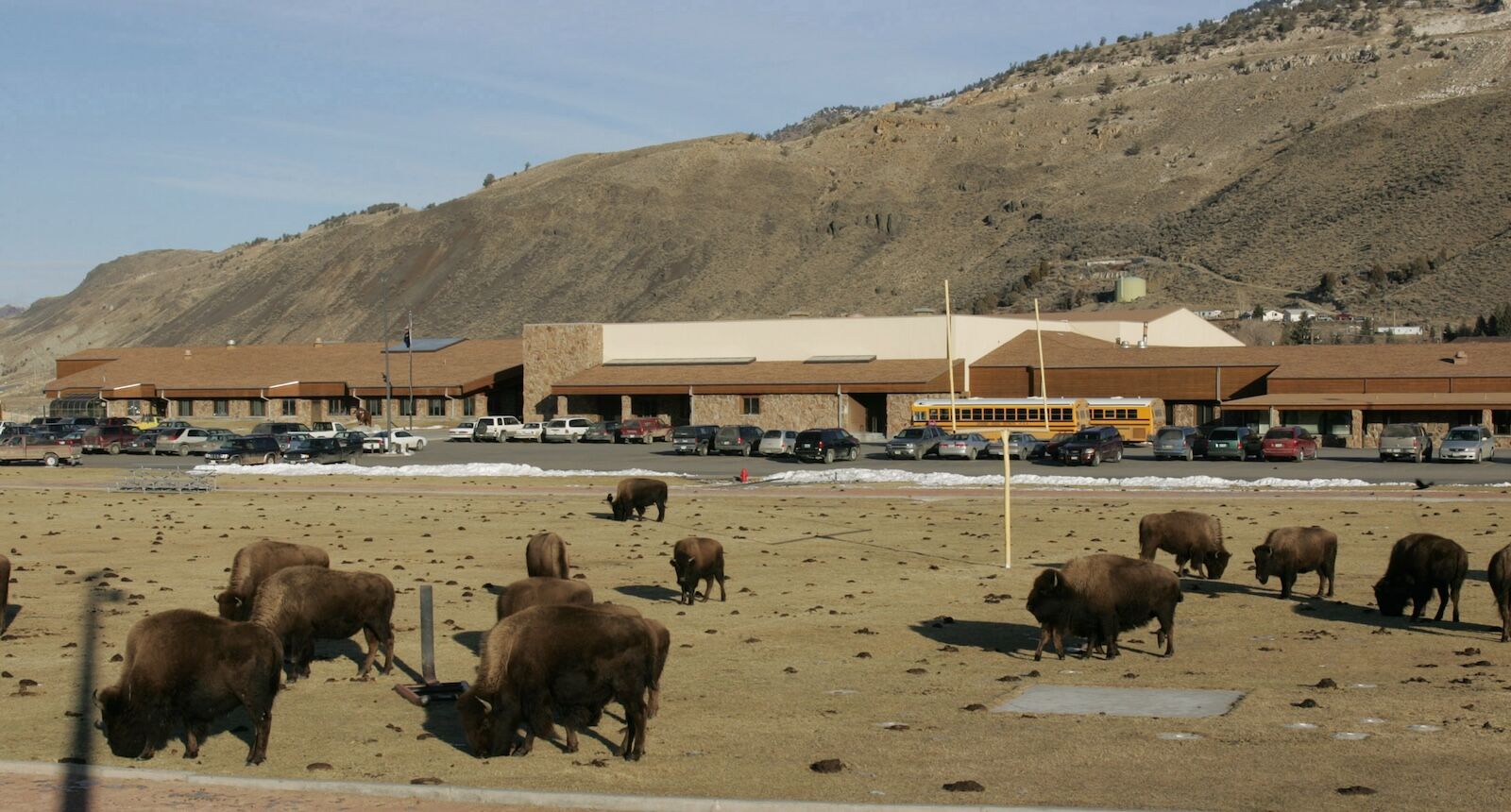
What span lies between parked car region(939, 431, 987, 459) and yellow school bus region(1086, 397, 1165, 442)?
1135 cm

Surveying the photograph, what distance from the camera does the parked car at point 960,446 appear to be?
67.5 meters

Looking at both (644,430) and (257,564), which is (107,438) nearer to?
(644,430)

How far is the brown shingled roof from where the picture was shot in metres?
106

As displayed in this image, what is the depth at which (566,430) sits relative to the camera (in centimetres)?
8662

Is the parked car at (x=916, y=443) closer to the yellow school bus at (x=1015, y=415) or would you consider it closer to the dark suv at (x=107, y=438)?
the yellow school bus at (x=1015, y=415)

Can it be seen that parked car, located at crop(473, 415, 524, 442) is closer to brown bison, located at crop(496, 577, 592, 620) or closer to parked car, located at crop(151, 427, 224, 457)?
parked car, located at crop(151, 427, 224, 457)

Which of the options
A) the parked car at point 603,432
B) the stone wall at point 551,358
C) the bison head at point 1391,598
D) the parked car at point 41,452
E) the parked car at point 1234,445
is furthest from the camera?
the stone wall at point 551,358

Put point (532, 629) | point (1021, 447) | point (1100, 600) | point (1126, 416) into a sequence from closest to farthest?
point (532, 629), point (1100, 600), point (1021, 447), point (1126, 416)

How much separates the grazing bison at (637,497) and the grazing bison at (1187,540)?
47.8 feet

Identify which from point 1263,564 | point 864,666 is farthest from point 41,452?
point 864,666

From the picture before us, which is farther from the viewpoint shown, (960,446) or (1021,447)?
(1021,447)

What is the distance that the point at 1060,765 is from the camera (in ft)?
45.2

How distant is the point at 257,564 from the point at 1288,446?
51534mm

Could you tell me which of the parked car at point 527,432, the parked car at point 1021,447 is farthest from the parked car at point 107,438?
the parked car at point 1021,447
